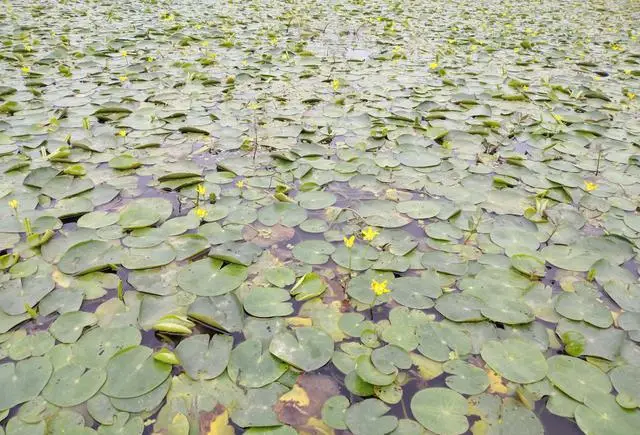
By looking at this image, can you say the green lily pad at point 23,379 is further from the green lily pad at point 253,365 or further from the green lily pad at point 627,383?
the green lily pad at point 627,383

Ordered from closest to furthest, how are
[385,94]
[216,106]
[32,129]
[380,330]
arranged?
1. [380,330]
2. [32,129]
3. [216,106]
4. [385,94]

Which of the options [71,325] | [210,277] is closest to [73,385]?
[71,325]

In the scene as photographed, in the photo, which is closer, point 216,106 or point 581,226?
point 581,226

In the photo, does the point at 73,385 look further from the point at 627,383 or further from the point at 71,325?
the point at 627,383

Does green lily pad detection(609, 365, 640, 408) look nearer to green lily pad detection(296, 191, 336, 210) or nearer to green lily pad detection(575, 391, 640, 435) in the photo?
green lily pad detection(575, 391, 640, 435)

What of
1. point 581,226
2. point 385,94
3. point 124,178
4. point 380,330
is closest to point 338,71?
point 385,94

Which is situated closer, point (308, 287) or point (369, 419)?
point (369, 419)

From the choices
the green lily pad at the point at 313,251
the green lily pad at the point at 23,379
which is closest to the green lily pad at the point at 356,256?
the green lily pad at the point at 313,251

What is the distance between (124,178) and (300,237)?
1.24m

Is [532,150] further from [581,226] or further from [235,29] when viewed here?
[235,29]

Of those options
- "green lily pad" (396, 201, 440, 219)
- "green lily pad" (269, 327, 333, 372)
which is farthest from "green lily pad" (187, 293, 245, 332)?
"green lily pad" (396, 201, 440, 219)

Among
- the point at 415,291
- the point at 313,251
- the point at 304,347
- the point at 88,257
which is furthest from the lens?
the point at 313,251

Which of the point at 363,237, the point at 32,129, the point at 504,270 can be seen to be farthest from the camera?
the point at 32,129

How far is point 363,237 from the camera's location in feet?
7.50
